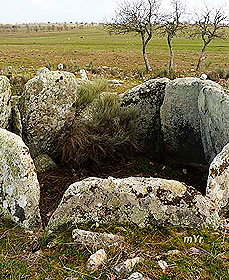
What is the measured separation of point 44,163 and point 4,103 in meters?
1.17

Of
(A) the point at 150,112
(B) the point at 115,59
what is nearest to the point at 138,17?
(B) the point at 115,59

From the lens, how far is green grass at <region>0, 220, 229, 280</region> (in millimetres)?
Answer: 2752

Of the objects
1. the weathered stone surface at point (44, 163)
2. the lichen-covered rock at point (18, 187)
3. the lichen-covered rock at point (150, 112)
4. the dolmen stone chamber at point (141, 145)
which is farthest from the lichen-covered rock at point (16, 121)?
the lichen-covered rock at point (150, 112)

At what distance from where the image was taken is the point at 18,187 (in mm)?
3730

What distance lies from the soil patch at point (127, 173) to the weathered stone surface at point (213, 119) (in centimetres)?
44

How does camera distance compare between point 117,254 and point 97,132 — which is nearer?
point 117,254

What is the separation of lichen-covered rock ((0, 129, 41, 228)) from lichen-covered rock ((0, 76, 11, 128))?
146 cm

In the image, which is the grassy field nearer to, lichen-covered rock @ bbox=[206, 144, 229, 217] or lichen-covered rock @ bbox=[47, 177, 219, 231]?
lichen-covered rock @ bbox=[206, 144, 229, 217]

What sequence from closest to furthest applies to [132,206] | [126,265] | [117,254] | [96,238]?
[126,265], [117,254], [96,238], [132,206]

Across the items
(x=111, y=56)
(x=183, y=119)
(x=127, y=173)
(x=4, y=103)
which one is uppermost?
(x=4, y=103)

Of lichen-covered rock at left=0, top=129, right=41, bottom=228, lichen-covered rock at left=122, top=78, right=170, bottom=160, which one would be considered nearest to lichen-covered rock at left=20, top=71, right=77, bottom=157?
lichen-covered rock at left=122, top=78, right=170, bottom=160

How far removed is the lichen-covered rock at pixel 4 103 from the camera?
17.2 ft

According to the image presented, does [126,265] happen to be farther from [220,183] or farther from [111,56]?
[111,56]

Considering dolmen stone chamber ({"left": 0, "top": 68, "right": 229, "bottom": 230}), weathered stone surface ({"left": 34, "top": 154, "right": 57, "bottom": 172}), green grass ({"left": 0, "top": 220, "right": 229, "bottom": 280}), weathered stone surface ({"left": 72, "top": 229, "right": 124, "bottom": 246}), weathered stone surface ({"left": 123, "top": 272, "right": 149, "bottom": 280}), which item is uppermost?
dolmen stone chamber ({"left": 0, "top": 68, "right": 229, "bottom": 230})
